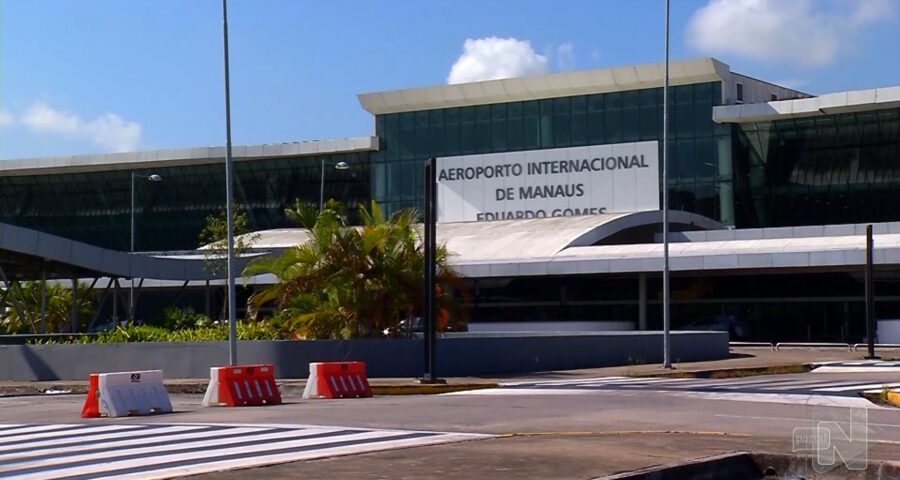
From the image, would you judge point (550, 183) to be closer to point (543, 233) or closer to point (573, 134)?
point (573, 134)

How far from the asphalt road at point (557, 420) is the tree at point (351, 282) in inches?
222

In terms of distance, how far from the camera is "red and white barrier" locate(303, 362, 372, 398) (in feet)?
88.7

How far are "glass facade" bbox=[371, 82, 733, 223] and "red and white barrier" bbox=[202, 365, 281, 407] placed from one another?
4282 centimetres

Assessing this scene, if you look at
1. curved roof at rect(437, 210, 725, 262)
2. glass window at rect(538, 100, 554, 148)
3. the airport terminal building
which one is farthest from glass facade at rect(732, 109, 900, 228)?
glass window at rect(538, 100, 554, 148)

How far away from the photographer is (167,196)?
261 ft

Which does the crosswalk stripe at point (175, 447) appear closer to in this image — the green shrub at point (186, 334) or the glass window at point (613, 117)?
the green shrub at point (186, 334)

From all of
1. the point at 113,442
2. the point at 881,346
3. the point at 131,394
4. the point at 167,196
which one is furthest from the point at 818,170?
the point at 113,442

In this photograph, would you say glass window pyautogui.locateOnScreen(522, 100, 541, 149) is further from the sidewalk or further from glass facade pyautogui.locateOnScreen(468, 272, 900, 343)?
the sidewalk

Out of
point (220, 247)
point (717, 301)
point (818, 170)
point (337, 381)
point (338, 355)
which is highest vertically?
point (818, 170)

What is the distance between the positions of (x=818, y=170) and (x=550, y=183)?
13.5 m

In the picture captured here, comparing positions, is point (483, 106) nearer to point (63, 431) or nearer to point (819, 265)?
point (819, 265)

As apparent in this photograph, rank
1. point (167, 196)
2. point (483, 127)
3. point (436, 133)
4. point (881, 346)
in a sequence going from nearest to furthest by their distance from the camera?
1. point (881, 346)
2. point (483, 127)
3. point (436, 133)
4. point (167, 196)
